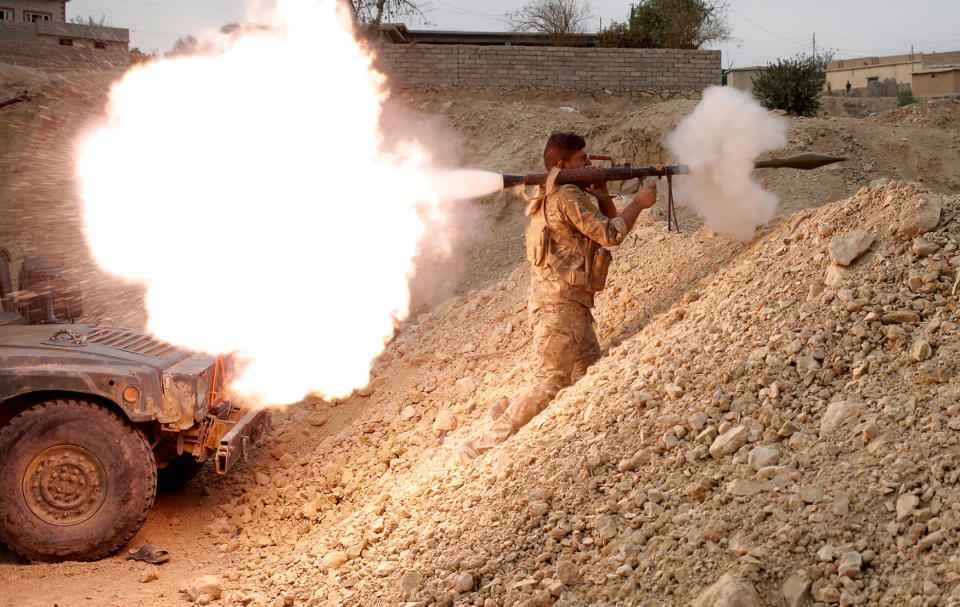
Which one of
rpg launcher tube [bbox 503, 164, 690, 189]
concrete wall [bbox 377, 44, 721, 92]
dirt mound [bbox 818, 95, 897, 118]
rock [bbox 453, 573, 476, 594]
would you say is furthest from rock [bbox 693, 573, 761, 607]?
dirt mound [bbox 818, 95, 897, 118]

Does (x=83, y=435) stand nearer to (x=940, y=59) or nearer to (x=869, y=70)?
(x=940, y=59)

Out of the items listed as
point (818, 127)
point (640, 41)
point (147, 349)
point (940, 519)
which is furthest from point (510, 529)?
point (640, 41)

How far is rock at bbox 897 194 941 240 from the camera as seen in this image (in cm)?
486

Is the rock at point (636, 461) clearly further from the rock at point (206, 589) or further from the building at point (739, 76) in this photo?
the building at point (739, 76)

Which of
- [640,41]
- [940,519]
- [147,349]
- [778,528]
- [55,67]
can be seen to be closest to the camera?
[940,519]

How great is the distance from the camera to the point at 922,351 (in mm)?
4098

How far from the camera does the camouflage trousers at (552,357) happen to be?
5789 mm

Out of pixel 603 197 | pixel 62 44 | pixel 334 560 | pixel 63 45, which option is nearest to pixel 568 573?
pixel 334 560

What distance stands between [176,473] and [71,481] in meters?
1.58

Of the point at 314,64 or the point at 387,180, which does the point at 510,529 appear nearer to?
the point at 387,180

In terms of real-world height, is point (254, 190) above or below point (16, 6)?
below

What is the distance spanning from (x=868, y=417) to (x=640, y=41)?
62.2 feet

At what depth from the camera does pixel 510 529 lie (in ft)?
14.3

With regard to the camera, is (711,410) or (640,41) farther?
(640,41)
